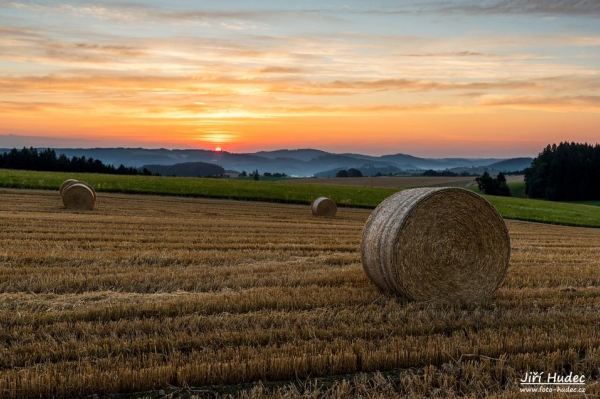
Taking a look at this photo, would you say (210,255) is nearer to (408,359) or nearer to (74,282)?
(74,282)

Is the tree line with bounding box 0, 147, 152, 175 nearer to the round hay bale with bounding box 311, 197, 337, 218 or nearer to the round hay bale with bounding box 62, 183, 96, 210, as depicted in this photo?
the round hay bale with bounding box 311, 197, 337, 218

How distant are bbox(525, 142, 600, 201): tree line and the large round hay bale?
261ft

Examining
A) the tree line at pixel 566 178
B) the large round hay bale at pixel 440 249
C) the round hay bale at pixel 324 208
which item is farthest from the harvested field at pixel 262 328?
the tree line at pixel 566 178

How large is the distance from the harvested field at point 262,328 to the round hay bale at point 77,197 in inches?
500

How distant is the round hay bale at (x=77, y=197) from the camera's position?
2517 centimetres

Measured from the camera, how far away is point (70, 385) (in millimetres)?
5250

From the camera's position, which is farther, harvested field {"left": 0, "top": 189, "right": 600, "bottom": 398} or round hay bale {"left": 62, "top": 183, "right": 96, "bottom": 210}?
round hay bale {"left": 62, "top": 183, "right": 96, "bottom": 210}

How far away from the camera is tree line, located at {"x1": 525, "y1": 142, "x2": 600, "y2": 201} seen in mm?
83250

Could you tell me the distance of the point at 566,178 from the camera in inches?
3280

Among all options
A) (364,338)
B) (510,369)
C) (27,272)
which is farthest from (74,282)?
(510,369)

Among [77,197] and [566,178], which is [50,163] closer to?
[77,197]

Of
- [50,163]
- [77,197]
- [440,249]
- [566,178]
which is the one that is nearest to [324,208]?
[77,197]

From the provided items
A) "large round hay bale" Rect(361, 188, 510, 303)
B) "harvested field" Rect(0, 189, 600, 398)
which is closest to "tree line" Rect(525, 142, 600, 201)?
"harvested field" Rect(0, 189, 600, 398)

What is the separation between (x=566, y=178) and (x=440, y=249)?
8194 cm
